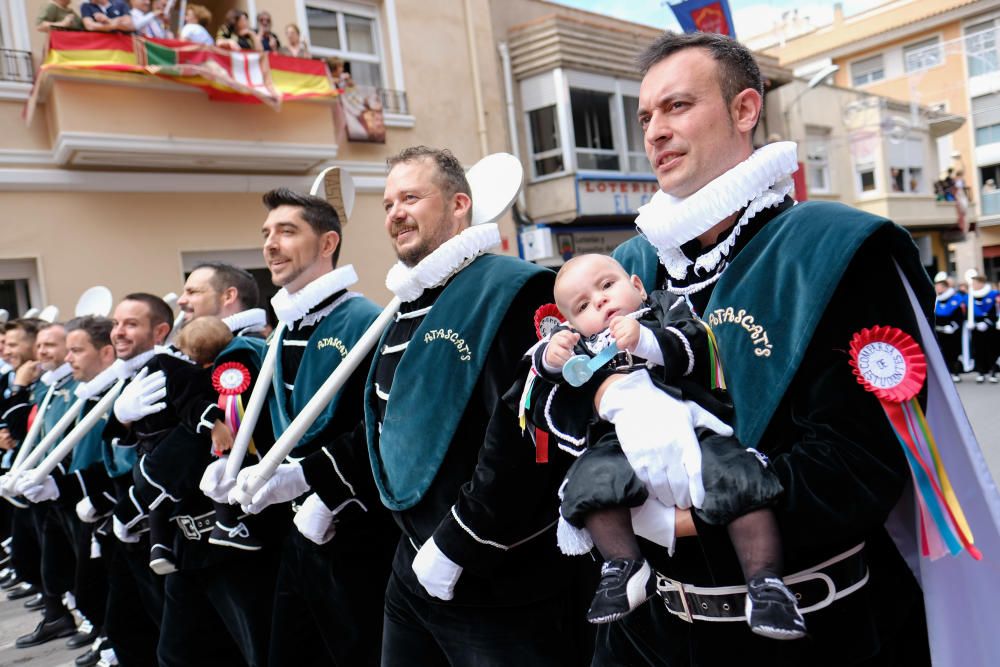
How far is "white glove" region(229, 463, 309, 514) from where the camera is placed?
3.13m

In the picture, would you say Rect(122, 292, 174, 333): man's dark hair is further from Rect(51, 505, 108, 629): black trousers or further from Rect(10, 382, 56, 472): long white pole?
Rect(51, 505, 108, 629): black trousers

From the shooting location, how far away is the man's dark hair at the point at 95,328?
521cm

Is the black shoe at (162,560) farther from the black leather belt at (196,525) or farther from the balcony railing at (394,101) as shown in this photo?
the balcony railing at (394,101)

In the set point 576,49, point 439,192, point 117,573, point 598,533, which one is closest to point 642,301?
point 598,533

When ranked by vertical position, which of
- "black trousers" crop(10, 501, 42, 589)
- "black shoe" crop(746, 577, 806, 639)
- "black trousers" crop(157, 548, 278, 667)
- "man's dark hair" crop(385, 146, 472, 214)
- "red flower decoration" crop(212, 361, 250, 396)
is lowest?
"black trousers" crop(10, 501, 42, 589)

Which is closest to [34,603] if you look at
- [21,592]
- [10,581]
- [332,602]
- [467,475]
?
[21,592]

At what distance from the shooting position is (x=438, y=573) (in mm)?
2381

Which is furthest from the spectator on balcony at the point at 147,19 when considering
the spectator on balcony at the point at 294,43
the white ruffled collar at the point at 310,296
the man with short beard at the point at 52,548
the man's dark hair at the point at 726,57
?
the man's dark hair at the point at 726,57

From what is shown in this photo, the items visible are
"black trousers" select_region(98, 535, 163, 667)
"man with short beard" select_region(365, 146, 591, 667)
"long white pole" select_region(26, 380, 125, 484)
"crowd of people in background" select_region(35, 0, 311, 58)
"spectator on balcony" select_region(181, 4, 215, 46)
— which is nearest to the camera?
"man with short beard" select_region(365, 146, 591, 667)

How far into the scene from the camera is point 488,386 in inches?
101

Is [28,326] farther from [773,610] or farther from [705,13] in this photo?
[705,13]

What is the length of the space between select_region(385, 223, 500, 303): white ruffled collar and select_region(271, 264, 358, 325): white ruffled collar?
0.73m

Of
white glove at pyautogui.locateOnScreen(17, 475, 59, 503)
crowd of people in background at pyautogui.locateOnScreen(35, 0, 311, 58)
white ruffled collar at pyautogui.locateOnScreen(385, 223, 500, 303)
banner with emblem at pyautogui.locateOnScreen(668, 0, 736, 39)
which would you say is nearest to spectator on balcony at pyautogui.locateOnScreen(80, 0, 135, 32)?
crowd of people in background at pyautogui.locateOnScreen(35, 0, 311, 58)

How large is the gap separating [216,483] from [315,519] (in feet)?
2.25
